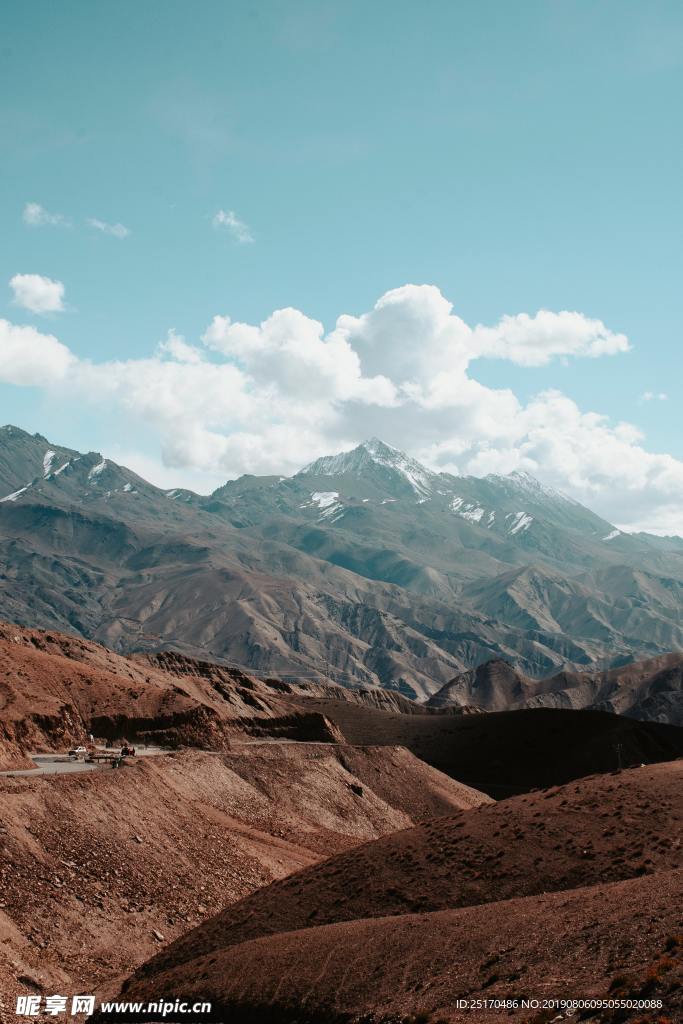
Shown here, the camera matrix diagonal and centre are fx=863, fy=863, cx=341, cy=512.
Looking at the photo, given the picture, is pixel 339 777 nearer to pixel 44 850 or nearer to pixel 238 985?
pixel 44 850

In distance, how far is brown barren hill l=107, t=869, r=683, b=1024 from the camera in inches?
935

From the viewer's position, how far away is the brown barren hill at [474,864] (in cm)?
3597

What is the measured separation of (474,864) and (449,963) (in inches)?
471

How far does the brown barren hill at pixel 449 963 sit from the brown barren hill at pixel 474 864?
7.96 ft

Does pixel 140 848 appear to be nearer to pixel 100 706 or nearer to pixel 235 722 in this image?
pixel 100 706

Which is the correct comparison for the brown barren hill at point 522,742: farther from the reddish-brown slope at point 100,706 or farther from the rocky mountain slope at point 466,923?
the rocky mountain slope at point 466,923

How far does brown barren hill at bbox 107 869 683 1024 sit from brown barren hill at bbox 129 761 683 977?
2.43 meters

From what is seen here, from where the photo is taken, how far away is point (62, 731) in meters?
66.8

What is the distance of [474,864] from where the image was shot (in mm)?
38938

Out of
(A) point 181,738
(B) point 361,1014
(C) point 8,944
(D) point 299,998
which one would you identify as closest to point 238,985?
(D) point 299,998

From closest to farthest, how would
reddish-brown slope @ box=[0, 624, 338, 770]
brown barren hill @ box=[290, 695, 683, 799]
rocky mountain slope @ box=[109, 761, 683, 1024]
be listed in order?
1. rocky mountain slope @ box=[109, 761, 683, 1024]
2. reddish-brown slope @ box=[0, 624, 338, 770]
3. brown barren hill @ box=[290, 695, 683, 799]

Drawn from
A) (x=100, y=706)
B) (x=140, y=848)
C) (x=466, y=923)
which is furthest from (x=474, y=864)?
(x=100, y=706)

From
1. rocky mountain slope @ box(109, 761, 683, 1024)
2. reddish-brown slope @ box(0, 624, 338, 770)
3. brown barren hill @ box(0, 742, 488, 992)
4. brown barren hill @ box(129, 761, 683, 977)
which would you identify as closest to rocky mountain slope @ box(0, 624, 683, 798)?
reddish-brown slope @ box(0, 624, 338, 770)

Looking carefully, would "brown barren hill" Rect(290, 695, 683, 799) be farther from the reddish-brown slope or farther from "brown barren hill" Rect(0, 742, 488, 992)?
"brown barren hill" Rect(0, 742, 488, 992)
